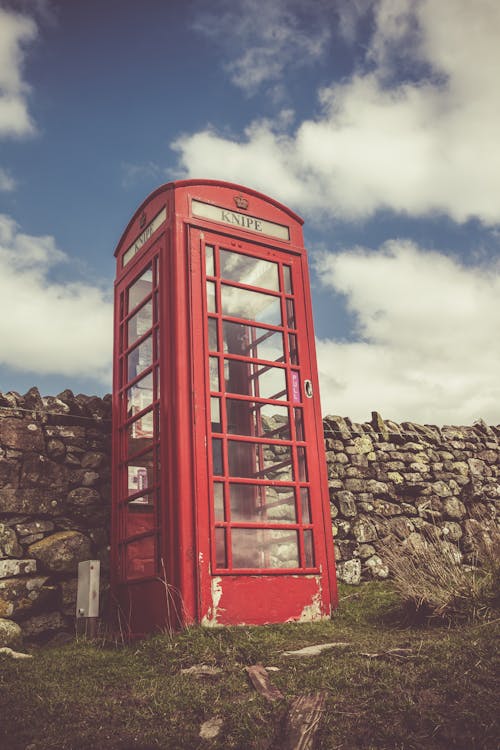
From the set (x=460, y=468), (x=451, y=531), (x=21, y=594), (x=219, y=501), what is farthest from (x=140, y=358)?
(x=460, y=468)

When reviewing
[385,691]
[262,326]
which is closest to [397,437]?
[262,326]

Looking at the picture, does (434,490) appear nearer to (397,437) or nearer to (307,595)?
(397,437)

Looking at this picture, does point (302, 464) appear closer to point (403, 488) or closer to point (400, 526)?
point (400, 526)

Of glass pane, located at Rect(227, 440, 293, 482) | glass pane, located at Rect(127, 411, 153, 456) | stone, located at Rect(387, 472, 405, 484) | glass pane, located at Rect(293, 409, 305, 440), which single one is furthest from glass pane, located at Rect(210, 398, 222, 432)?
stone, located at Rect(387, 472, 405, 484)

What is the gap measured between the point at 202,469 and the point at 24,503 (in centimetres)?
157

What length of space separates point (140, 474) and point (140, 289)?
1592 millimetres

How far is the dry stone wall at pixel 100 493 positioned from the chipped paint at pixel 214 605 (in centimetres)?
131

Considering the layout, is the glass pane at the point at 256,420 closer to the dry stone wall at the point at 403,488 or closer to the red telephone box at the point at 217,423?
the red telephone box at the point at 217,423

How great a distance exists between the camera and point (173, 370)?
456 centimetres

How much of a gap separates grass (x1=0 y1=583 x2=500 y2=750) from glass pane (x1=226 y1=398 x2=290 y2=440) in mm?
1436

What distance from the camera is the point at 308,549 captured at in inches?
185

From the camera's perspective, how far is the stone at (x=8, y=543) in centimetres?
468

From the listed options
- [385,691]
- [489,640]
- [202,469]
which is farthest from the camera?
[202,469]

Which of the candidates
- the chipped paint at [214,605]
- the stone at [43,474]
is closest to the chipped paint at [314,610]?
the chipped paint at [214,605]
